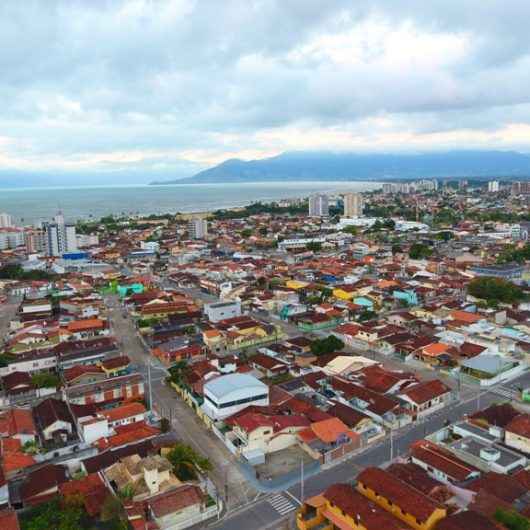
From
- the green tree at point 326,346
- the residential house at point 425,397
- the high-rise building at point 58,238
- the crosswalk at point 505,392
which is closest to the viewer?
the residential house at point 425,397

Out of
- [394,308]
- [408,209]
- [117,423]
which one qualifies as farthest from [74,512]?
[408,209]

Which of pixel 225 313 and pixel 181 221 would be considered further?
pixel 181 221

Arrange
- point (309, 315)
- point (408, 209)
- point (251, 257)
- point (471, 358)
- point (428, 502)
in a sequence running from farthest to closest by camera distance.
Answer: point (408, 209), point (251, 257), point (309, 315), point (471, 358), point (428, 502)

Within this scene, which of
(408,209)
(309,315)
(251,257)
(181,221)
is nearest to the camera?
(309,315)

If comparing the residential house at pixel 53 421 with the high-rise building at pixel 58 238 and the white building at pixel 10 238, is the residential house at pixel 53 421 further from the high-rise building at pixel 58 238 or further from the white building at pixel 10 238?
the white building at pixel 10 238

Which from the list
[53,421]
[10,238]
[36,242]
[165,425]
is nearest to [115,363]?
[53,421]

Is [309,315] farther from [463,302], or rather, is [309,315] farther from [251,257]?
[251,257]

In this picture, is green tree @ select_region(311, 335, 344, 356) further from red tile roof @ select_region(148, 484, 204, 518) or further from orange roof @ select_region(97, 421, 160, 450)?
red tile roof @ select_region(148, 484, 204, 518)

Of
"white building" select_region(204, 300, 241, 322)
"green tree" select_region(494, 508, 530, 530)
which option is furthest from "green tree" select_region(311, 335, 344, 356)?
"green tree" select_region(494, 508, 530, 530)

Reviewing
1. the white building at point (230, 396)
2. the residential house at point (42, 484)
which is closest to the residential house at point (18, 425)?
the residential house at point (42, 484)
